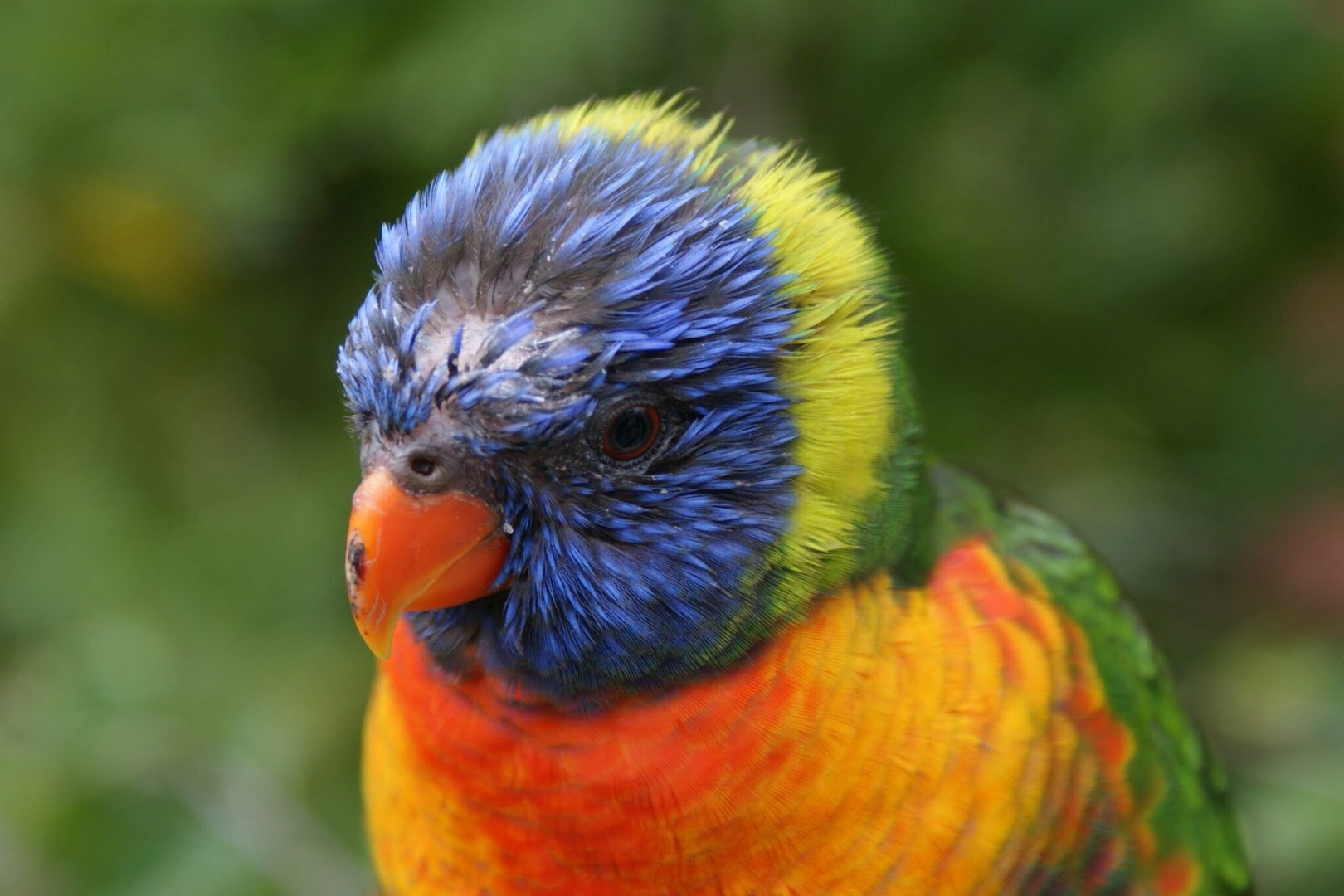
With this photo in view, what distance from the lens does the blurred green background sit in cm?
228

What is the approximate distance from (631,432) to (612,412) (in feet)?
0.12

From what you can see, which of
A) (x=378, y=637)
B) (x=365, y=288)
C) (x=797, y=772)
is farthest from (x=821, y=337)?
(x=365, y=288)

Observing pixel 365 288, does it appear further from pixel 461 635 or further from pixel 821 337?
pixel 821 337

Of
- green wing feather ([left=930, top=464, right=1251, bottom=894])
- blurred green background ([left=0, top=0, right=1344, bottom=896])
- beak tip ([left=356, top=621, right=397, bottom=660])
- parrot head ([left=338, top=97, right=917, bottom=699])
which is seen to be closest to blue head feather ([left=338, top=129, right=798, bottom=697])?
parrot head ([left=338, top=97, right=917, bottom=699])

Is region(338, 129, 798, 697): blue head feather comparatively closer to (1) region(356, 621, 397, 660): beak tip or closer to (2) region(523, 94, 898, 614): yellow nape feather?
(2) region(523, 94, 898, 614): yellow nape feather

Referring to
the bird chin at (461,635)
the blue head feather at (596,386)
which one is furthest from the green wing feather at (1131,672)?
the bird chin at (461,635)

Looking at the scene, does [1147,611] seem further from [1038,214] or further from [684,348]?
[684,348]

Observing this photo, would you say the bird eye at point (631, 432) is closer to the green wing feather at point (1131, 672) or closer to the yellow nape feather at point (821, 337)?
the yellow nape feather at point (821, 337)

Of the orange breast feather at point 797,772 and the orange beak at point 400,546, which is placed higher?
the orange beak at point 400,546

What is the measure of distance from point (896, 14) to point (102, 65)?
165 cm

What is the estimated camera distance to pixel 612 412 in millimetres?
1305

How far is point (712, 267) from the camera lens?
4.48 ft

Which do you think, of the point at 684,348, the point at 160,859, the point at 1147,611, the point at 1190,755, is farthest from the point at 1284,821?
the point at 160,859

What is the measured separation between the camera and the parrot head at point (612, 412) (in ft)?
4.22
